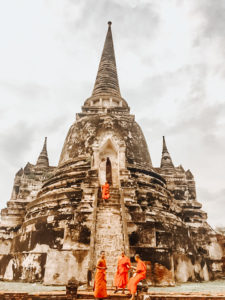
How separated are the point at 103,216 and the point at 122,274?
330cm

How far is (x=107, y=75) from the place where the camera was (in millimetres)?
22578

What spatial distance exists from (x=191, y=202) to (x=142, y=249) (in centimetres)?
812

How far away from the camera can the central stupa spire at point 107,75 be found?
69.5ft

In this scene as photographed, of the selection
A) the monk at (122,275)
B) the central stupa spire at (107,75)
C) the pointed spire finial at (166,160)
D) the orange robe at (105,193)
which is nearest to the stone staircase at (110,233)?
the orange robe at (105,193)

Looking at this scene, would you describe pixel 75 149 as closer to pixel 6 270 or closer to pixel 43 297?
pixel 6 270

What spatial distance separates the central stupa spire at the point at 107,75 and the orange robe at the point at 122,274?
15.3m

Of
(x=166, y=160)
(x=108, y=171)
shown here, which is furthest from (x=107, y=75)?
(x=108, y=171)

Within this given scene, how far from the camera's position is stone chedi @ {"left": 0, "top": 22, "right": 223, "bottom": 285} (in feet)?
30.3

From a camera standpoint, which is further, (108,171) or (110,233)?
(108,171)

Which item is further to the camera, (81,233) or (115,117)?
(115,117)

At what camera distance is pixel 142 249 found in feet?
31.0

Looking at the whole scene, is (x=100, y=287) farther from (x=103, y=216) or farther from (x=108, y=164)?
(x=108, y=164)

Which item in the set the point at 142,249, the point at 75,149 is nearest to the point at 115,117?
the point at 75,149

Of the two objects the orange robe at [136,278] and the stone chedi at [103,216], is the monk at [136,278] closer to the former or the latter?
the orange robe at [136,278]
